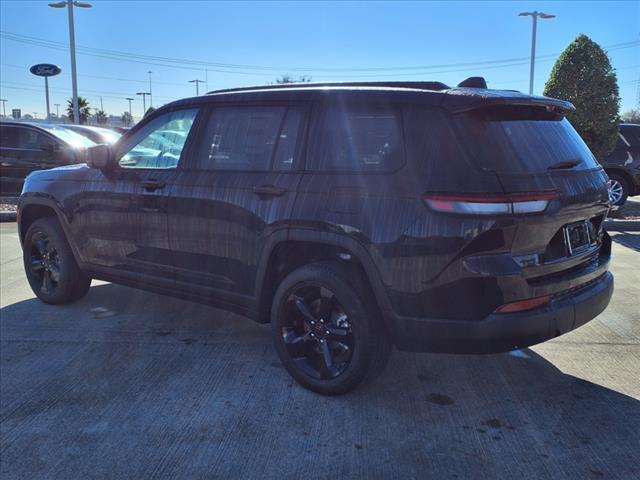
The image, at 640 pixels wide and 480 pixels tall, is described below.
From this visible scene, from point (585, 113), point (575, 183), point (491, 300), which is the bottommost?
point (491, 300)

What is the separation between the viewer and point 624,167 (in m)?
10.5

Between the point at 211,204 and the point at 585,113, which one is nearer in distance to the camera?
the point at 211,204

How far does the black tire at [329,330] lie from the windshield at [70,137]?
851cm

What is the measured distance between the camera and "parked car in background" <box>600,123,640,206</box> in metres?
10.5

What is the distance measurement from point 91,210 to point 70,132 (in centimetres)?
776

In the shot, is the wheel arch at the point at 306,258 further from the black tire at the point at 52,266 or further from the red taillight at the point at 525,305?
the black tire at the point at 52,266

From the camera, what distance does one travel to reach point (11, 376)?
3.61 metres

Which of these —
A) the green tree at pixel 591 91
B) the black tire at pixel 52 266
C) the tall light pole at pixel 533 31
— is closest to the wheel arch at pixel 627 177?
the green tree at pixel 591 91

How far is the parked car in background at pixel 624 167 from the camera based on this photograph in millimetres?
10453

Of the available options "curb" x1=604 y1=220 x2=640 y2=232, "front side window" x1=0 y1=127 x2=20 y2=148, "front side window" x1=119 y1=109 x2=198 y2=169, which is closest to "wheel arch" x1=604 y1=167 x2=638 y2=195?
"curb" x1=604 y1=220 x2=640 y2=232

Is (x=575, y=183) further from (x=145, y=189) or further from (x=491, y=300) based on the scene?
(x=145, y=189)

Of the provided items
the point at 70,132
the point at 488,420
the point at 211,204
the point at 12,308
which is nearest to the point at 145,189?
the point at 211,204

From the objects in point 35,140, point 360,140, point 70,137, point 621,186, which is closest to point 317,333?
point 360,140

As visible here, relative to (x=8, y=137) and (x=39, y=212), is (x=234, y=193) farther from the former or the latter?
(x=8, y=137)
